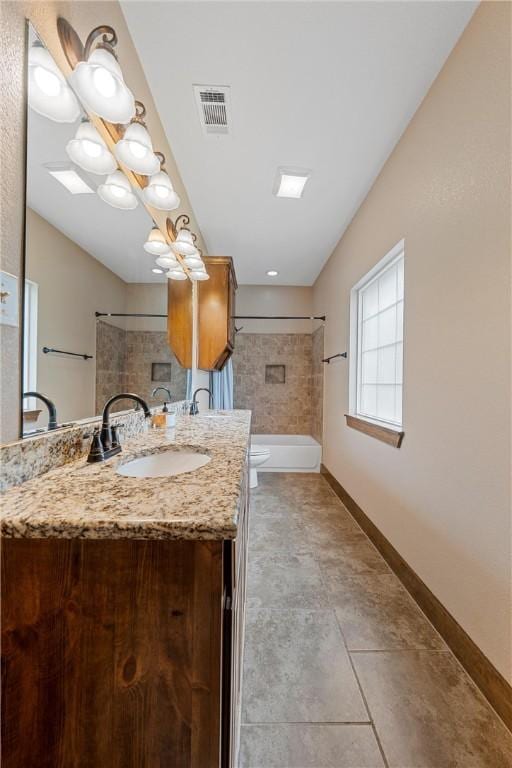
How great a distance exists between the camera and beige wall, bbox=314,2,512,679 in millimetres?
1084

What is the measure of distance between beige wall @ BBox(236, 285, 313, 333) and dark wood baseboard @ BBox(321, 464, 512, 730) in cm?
320

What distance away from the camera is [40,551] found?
0.57 m

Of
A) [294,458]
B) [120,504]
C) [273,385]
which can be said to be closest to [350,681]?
[120,504]

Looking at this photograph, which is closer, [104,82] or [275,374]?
[104,82]

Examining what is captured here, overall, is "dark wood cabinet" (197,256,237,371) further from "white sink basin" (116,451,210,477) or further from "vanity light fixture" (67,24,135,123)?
"vanity light fixture" (67,24,135,123)

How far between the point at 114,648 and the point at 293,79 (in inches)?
87.0

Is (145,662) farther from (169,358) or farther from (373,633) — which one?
(169,358)

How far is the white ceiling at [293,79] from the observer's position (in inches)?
48.7

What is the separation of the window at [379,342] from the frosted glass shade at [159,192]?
4.36 feet

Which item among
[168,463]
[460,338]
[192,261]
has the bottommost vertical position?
[168,463]

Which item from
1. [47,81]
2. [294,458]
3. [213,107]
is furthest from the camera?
[294,458]

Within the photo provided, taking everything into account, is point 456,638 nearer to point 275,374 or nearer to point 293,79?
point 293,79

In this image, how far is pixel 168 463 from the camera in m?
1.24

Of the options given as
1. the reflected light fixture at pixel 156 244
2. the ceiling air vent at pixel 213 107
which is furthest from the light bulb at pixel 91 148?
the ceiling air vent at pixel 213 107
